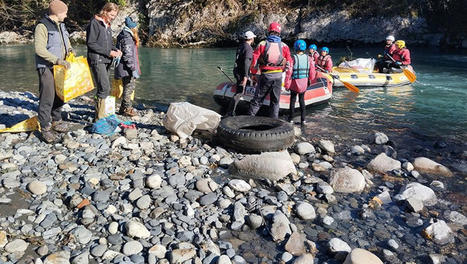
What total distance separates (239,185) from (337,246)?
54.0 inches

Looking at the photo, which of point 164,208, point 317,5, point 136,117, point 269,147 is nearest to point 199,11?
point 317,5

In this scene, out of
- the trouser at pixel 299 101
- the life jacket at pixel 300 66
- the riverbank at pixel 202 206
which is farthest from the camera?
the trouser at pixel 299 101

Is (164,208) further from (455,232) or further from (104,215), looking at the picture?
(455,232)

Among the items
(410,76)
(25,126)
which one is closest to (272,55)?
(25,126)

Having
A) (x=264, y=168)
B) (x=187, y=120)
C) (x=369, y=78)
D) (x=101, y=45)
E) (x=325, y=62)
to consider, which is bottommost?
(x=264, y=168)

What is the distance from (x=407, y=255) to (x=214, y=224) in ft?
5.81

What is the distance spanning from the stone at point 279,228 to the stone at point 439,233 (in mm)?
1364

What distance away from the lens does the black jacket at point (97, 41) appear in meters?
5.46

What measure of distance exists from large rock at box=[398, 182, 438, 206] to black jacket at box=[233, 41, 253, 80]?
11.6 ft

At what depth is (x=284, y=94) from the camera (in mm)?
8477

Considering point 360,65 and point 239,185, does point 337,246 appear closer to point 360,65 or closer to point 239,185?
point 239,185

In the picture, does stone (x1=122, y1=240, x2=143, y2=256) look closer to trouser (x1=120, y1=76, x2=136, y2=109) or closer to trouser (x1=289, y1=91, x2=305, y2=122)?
trouser (x1=120, y1=76, x2=136, y2=109)

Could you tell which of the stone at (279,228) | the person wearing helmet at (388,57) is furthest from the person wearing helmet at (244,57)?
the person wearing helmet at (388,57)

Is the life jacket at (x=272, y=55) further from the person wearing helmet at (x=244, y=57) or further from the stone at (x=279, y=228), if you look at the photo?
the stone at (x=279, y=228)
